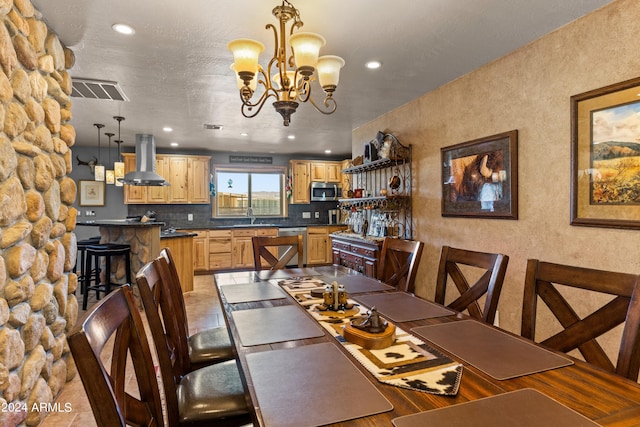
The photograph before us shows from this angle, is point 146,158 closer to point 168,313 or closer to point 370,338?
point 168,313

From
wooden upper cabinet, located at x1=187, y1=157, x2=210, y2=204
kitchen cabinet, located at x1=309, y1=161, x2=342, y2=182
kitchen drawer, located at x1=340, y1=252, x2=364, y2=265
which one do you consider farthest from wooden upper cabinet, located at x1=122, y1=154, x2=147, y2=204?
kitchen drawer, located at x1=340, y1=252, x2=364, y2=265

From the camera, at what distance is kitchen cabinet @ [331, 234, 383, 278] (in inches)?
159

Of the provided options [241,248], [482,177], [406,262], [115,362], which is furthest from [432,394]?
[241,248]

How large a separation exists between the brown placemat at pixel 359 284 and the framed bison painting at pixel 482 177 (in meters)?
1.32

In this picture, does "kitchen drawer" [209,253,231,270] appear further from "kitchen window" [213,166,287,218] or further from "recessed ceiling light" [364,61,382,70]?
"recessed ceiling light" [364,61,382,70]

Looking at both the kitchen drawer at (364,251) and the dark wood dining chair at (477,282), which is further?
the kitchen drawer at (364,251)

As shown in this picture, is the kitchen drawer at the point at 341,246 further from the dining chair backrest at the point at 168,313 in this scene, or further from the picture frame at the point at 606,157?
the dining chair backrest at the point at 168,313

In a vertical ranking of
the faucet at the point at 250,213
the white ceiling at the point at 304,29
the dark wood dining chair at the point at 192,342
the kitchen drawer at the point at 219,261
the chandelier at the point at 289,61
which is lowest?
the kitchen drawer at the point at 219,261

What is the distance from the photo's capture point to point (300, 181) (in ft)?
24.9

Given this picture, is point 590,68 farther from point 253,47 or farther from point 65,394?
point 65,394

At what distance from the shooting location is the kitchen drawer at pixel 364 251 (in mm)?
4094

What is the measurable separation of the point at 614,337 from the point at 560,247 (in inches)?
23.2

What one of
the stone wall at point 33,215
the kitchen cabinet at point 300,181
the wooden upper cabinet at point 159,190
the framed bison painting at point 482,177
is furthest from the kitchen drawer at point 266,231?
the stone wall at point 33,215

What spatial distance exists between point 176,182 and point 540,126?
6.00m
